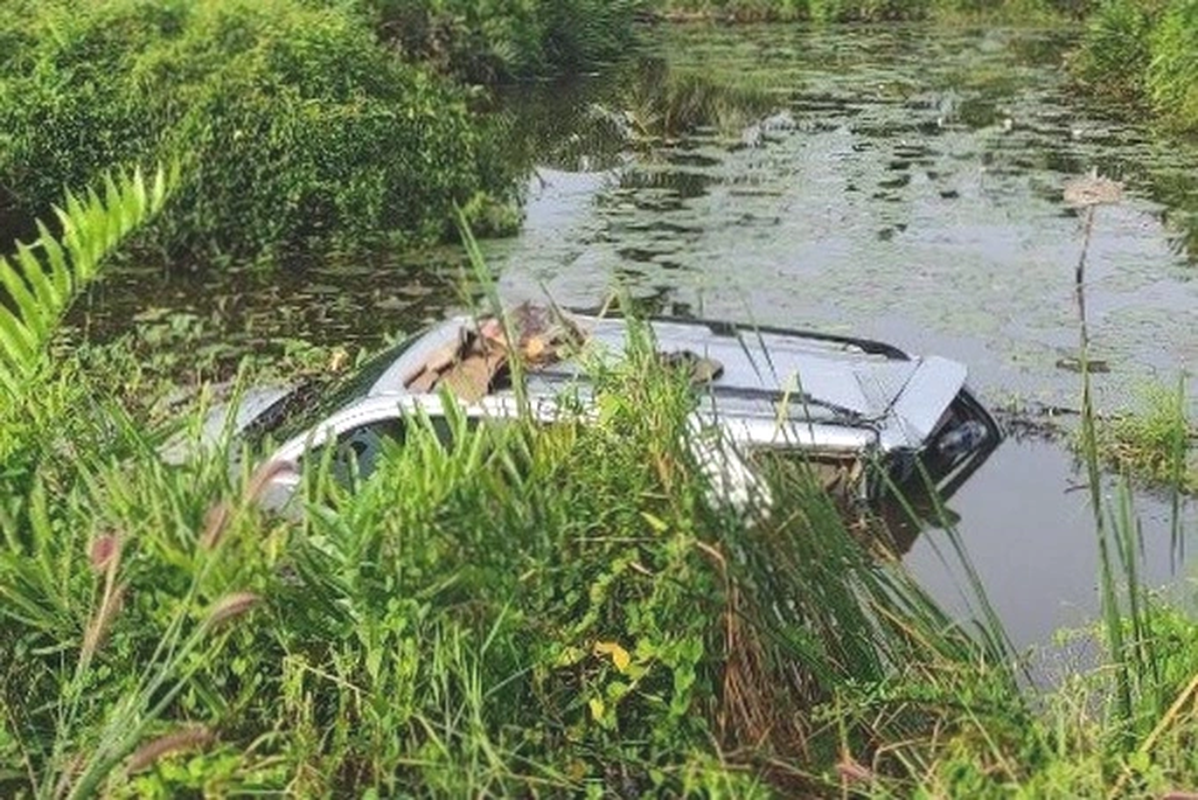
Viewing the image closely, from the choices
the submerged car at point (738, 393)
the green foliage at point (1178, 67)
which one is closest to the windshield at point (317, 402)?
the submerged car at point (738, 393)

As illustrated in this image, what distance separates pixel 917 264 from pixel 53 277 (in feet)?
32.5

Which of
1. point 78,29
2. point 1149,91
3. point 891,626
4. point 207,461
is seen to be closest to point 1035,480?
point 891,626

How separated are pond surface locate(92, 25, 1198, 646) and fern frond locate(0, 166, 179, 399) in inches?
79.2

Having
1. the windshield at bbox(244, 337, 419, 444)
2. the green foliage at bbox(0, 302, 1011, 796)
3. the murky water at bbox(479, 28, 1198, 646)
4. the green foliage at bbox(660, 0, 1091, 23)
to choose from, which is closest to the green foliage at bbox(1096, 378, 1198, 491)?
the murky water at bbox(479, 28, 1198, 646)

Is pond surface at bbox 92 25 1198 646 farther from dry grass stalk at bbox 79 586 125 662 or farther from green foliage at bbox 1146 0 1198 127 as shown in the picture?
dry grass stalk at bbox 79 586 125 662

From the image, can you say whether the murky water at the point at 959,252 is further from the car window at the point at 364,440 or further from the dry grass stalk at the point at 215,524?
the dry grass stalk at the point at 215,524

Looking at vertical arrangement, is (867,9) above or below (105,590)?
below

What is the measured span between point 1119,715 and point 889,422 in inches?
134

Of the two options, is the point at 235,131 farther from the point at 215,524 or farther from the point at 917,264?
the point at 215,524

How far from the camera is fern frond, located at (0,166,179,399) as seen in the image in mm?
4438

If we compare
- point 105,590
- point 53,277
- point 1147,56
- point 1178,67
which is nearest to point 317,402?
point 53,277

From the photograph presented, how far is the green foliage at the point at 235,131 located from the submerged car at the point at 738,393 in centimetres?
587

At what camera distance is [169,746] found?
3.07 meters

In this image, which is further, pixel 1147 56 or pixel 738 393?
pixel 1147 56
